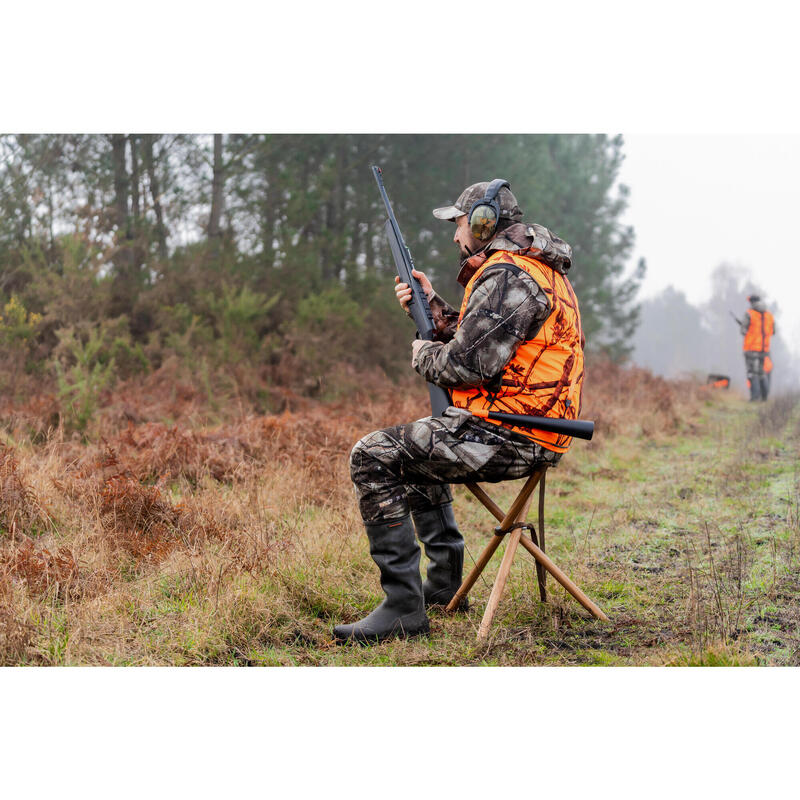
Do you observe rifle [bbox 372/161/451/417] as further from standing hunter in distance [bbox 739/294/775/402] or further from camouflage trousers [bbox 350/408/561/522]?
standing hunter in distance [bbox 739/294/775/402]

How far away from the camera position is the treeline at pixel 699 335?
70.7 m

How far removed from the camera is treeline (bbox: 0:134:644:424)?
11.6 metres

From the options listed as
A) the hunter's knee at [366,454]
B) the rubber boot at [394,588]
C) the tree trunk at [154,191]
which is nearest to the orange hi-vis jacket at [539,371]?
the hunter's knee at [366,454]

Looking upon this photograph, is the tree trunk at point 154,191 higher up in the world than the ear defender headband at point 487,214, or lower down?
higher up

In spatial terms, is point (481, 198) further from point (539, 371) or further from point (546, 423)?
point (546, 423)

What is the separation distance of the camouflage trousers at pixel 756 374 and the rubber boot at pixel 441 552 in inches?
564

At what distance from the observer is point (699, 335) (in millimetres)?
83750

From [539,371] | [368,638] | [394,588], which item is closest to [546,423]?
[539,371]

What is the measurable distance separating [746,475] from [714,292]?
69.2 meters

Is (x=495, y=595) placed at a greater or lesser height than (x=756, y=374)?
lesser

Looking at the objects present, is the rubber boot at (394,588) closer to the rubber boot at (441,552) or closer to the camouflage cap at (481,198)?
the rubber boot at (441,552)

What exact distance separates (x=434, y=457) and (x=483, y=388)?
38 centimetres

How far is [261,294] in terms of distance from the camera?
41.6 feet

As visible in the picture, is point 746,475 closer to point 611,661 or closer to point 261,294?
point 611,661
